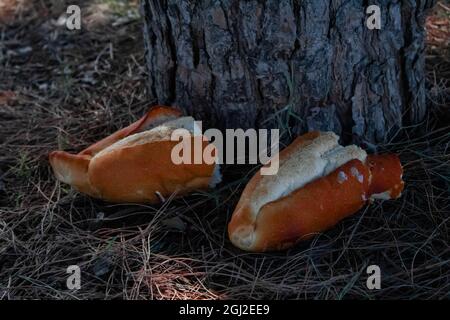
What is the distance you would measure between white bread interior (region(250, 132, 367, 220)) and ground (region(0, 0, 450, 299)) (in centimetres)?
19

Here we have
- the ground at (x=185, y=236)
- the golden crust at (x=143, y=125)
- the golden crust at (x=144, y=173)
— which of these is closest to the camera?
the ground at (x=185, y=236)

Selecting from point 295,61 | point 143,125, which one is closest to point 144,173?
point 143,125

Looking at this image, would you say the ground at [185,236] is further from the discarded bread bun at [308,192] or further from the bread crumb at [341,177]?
the bread crumb at [341,177]

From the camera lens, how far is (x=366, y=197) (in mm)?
2266

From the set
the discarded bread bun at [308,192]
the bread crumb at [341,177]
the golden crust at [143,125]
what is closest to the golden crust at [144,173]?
the golden crust at [143,125]

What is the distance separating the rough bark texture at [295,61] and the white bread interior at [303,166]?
0.21 metres

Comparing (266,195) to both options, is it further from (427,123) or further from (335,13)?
(427,123)

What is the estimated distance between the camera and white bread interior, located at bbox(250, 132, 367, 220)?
2.18 metres

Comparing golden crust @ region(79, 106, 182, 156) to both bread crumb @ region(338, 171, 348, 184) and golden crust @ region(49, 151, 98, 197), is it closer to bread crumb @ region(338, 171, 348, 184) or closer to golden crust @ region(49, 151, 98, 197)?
golden crust @ region(49, 151, 98, 197)

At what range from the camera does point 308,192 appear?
217 cm

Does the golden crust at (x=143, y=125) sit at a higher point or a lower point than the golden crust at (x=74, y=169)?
higher

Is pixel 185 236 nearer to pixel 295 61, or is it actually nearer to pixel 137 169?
pixel 137 169

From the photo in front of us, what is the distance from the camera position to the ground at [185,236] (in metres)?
2.14
